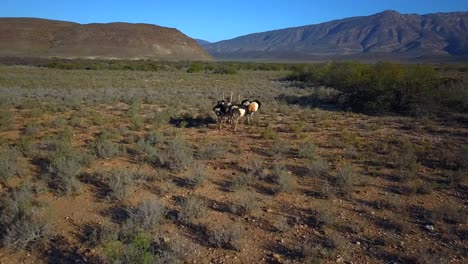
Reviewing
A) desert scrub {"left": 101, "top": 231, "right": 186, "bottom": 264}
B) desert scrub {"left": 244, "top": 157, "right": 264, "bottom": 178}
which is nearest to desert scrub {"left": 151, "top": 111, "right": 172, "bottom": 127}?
desert scrub {"left": 244, "top": 157, "right": 264, "bottom": 178}

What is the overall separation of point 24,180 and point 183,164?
3310 mm

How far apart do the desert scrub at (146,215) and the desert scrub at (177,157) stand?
2.20 m

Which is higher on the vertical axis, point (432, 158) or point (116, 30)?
point (116, 30)

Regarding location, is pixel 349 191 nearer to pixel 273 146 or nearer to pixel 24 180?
pixel 273 146

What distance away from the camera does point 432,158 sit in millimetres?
10375

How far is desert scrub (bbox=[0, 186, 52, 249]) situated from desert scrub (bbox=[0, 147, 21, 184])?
108 cm

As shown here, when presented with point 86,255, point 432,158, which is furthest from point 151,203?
point 432,158

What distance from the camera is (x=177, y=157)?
9695mm

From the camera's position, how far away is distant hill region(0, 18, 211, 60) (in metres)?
84.5

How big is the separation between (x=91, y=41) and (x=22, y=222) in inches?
3602

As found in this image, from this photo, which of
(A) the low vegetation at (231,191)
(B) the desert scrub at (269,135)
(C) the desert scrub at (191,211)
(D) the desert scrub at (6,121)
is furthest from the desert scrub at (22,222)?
(D) the desert scrub at (6,121)

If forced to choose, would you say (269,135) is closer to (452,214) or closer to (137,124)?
(137,124)

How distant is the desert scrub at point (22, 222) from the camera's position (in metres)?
6.16

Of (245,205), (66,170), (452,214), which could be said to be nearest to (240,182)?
(245,205)
